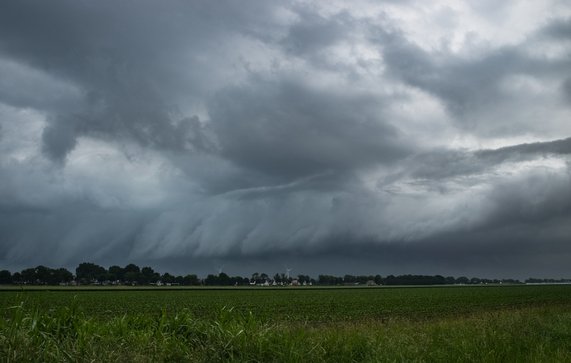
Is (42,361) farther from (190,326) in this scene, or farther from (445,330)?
(445,330)

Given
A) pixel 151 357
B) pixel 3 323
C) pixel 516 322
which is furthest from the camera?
pixel 516 322

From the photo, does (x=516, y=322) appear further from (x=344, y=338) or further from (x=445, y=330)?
(x=344, y=338)

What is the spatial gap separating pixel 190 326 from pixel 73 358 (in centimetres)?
391

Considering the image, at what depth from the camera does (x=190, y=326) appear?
45.7 feet

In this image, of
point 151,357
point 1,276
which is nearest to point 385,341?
point 151,357

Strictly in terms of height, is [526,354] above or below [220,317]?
below

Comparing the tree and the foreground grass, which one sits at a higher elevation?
the tree

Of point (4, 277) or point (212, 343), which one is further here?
point (4, 277)

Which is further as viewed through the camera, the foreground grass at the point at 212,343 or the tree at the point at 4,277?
the tree at the point at 4,277

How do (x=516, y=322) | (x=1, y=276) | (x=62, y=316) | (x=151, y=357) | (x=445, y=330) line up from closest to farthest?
(x=151, y=357) → (x=62, y=316) → (x=445, y=330) → (x=516, y=322) → (x=1, y=276)

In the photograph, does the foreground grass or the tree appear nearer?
the foreground grass

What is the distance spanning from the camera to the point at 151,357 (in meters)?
11.0

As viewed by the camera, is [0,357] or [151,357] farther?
[151,357]

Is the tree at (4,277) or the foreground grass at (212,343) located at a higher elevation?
the tree at (4,277)
